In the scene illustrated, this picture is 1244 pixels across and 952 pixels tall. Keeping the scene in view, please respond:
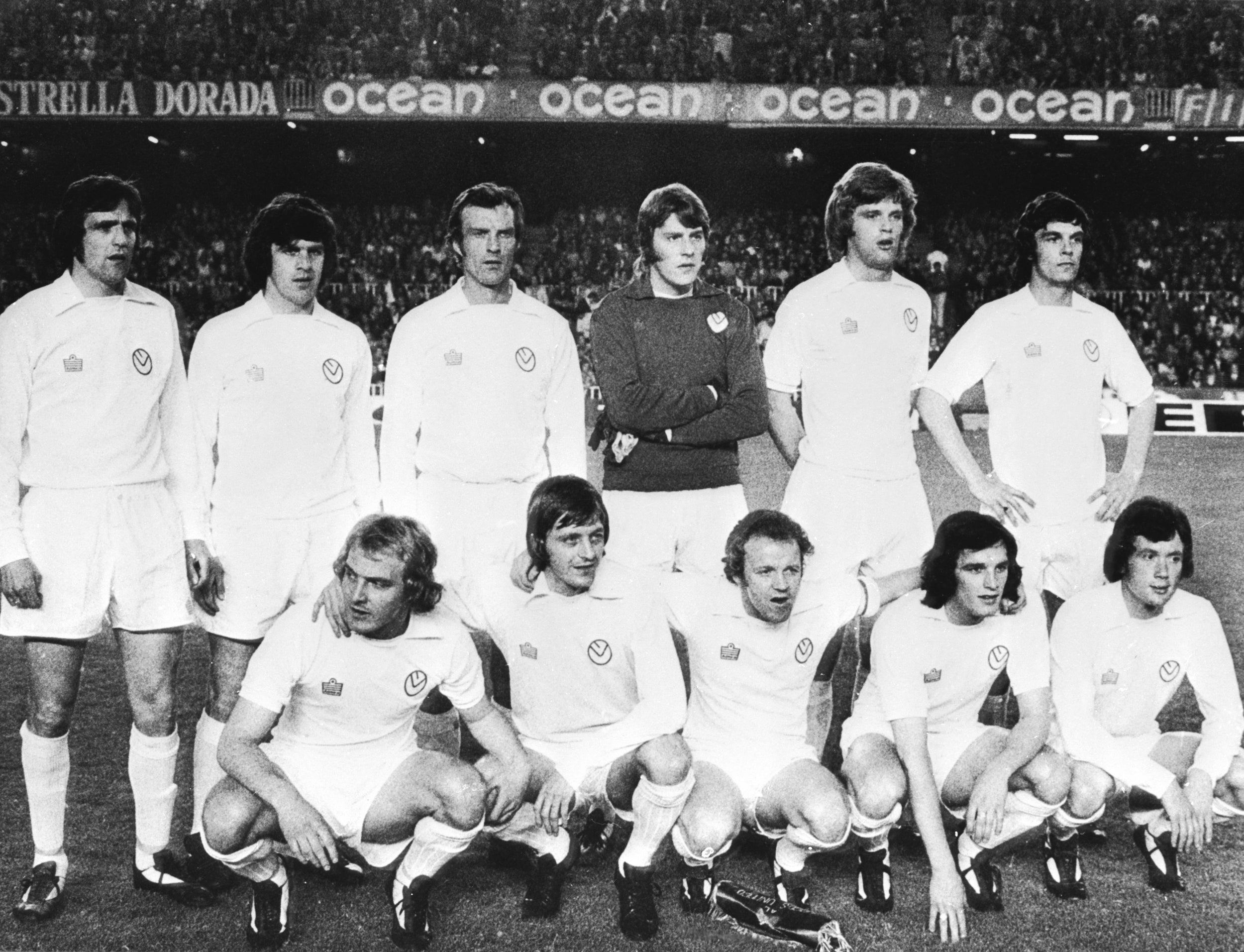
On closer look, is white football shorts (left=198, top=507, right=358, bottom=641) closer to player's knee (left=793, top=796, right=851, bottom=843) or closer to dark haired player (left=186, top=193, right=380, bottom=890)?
dark haired player (left=186, top=193, right=380, bottom=890)

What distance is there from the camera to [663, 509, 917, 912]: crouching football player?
3434mm

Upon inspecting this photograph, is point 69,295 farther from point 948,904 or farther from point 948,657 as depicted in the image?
point 948,904

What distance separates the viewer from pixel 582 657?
12.1 ft

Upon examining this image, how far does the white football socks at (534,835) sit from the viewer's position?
11.7 feet

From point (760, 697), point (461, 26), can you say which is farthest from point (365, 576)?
point (461, 26)

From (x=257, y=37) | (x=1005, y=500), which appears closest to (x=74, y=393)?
(x=1005, y=500)

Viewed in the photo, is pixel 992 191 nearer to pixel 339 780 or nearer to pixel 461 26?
pixel 461 26

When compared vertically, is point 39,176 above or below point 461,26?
below

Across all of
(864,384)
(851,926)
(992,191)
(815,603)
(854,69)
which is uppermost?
(854,69)

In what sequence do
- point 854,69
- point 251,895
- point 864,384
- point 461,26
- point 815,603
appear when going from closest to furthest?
point 251,895 < point 815,603 < point 864,384 < point 854,69 < point 461,26

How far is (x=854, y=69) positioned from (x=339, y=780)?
64.3ft

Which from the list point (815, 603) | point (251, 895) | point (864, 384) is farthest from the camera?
point (864, 384)

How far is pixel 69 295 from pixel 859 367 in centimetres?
258

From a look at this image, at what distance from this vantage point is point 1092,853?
3.85 m
